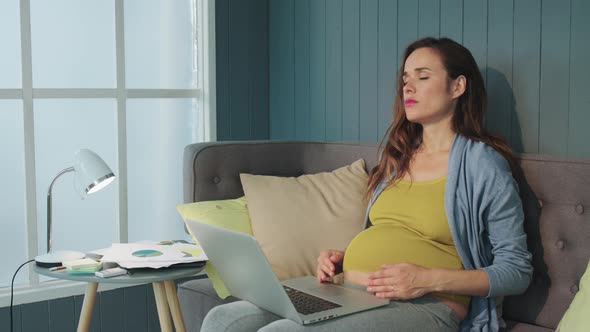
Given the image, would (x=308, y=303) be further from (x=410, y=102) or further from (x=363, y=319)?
(x=410, y=102)

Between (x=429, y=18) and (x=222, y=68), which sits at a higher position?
(x=429, y=18)

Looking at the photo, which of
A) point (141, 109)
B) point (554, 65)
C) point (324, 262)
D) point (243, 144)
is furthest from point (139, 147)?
point (554, 65)

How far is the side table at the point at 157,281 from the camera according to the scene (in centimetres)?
222

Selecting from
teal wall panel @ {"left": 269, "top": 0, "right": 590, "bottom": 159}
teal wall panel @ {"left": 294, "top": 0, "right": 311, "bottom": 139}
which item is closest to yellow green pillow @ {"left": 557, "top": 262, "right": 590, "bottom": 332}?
teal wall panel @ {"left": 269, "top": 0, "right": 590, "bottom": 159}

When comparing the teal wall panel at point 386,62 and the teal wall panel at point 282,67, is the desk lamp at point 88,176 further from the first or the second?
the teal wall panel at point 282,67

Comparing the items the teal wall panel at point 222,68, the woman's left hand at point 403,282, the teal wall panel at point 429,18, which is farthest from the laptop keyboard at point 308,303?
the teal wall panel at point 222,68

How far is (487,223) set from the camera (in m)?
2.10

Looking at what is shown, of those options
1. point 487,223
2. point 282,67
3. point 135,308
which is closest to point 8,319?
point 135,308

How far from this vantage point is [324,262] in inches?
87.7

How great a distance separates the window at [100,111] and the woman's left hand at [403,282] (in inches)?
58.0

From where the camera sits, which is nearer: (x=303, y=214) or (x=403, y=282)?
(x=403, y=282)

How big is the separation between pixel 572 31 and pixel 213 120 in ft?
5.30

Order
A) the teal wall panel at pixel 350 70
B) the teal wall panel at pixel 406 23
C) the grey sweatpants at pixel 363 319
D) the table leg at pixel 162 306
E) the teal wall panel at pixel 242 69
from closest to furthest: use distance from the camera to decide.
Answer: the grey sweatpants at pixel 363 319, the table leg at pixel 162 306, the teal wall panel at pixel 406 23, the teal wall panel at pixel 350 70, the teal wall panel at pixel 242 69

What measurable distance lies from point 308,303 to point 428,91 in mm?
747
